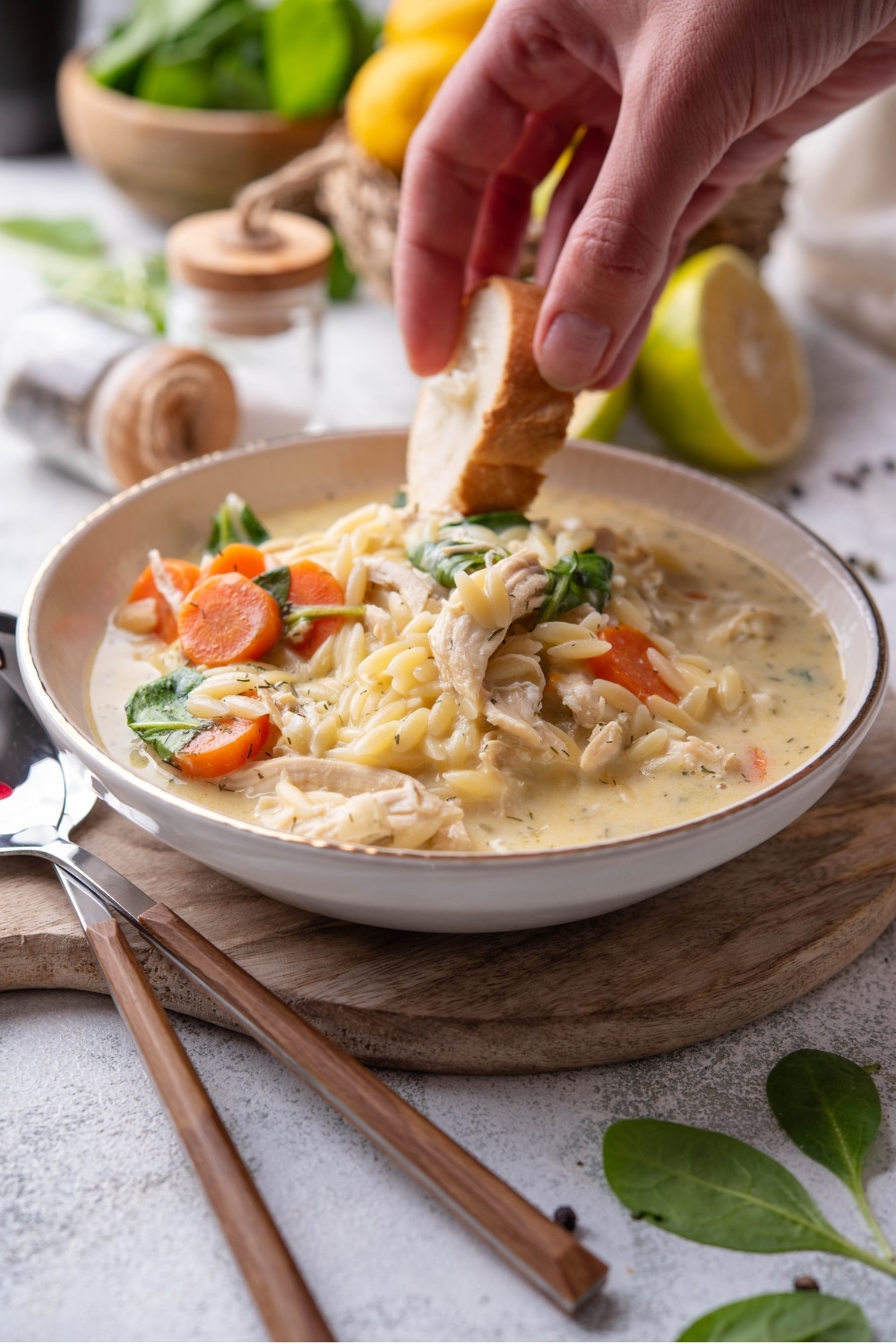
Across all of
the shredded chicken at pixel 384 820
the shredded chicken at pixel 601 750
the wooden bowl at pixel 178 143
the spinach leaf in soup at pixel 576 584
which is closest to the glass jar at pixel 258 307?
the wooden bowl at pixel 178 143

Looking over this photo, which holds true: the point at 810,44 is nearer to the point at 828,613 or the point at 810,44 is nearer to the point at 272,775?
the point at 828,613

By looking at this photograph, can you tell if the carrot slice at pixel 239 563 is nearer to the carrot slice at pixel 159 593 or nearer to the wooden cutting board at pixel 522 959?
the carrot slice at pixel 159 593

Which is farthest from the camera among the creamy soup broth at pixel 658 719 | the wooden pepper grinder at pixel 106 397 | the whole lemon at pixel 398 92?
the whole lemon at pixel 398 92

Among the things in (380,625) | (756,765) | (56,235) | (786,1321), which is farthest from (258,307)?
(786,1321)

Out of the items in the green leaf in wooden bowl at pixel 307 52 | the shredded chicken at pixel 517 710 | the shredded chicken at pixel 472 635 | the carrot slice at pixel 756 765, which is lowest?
the carrot slice at pixel 756 765

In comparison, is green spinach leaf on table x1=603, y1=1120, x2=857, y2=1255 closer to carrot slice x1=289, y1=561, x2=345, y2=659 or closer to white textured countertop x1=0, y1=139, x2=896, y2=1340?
white textured countertop x1=0, y1=139, x2=896, y2=1340

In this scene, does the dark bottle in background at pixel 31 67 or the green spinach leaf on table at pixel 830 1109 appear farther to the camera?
the dark bottle in background at pixel 31 67

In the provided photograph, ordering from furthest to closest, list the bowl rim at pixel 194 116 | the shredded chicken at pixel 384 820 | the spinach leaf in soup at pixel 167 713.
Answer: the bowl rim at pixel 194 116 → the spinach leaf in soup at pixel 167 713 → the shredded chicken at pixel 384 820
